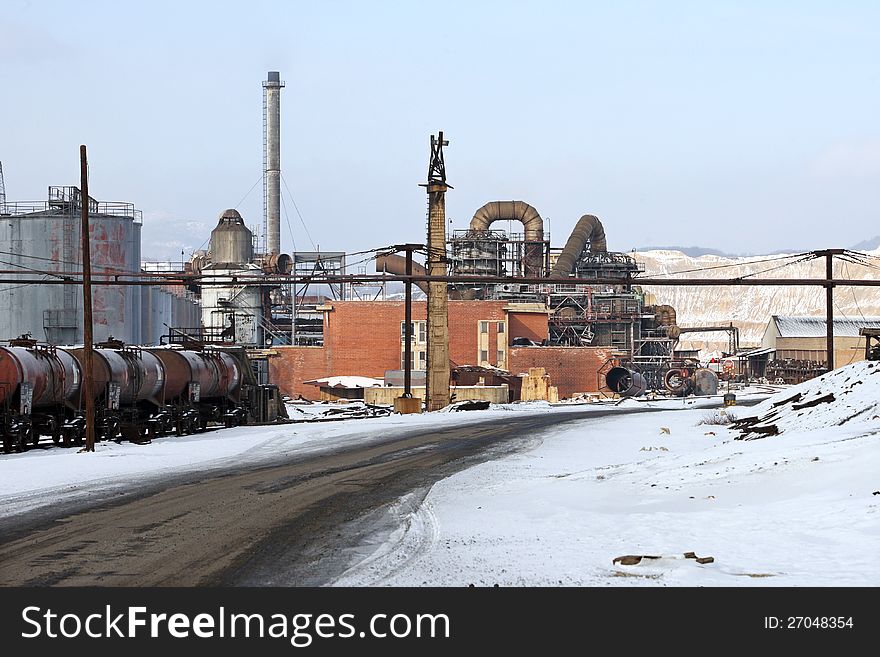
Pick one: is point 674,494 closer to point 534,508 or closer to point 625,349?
point 534,508

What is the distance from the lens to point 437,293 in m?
47.2

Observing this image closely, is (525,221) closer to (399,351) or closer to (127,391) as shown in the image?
(399,351)

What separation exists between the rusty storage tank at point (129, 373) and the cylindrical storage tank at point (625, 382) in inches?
2051

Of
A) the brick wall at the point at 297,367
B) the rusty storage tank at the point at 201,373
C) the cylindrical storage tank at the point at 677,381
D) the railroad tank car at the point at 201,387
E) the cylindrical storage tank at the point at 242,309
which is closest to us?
the rusty storage tank at the point at 201,373

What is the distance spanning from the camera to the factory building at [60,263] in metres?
63.8

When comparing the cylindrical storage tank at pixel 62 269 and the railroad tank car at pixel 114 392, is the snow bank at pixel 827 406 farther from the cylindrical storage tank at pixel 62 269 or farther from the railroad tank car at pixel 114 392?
the cylindrical storage tank at pixel 62 269

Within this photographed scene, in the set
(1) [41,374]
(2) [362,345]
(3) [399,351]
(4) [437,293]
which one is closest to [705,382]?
(3) [399,351]

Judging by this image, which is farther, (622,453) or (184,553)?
(622,453)

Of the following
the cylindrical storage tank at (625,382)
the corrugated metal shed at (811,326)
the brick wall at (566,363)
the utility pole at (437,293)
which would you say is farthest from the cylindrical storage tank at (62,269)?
the corrugated metal shed at (811,326)

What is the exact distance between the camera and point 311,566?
1100cm

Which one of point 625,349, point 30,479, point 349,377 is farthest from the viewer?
A: point 625,349

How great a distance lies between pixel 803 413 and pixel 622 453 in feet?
14.0

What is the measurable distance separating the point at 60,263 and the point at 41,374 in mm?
39394
